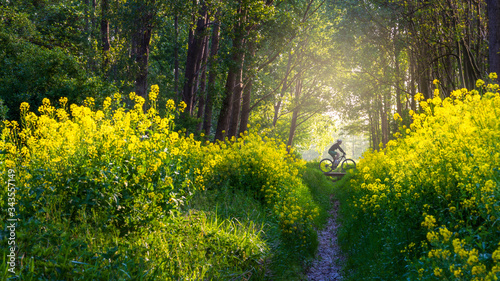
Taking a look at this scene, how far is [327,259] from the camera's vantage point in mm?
6441

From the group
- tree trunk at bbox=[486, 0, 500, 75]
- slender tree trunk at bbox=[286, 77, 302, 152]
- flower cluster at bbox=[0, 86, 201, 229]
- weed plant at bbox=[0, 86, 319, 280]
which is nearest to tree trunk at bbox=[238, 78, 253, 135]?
tree trunk at bbox=[486, 0, 500, 75]

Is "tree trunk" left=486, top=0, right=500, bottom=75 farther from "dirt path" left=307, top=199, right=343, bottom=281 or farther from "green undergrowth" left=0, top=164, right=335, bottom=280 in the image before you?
"green undergrowth" left=0, top=164, right=335, bottom=280

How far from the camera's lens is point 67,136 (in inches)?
176

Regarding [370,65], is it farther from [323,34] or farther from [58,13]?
[58,13]

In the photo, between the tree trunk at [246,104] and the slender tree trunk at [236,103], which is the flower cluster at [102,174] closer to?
the slender tree trunk at [236,103]

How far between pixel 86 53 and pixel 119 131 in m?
16.0

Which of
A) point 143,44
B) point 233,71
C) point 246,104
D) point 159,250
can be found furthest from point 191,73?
point 159,250

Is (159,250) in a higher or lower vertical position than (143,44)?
lower

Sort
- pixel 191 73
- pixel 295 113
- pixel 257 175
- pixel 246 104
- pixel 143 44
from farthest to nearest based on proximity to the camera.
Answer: pixel 295 113 → pixel 246 104 → pixel 191 73 → pixel 143 44 → pixel 257 175

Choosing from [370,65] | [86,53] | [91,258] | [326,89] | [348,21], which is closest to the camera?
[91,258]

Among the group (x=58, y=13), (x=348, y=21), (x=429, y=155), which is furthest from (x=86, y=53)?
(x=429, y=155)

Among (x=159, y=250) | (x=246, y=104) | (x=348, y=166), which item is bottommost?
(x=159, y=250)

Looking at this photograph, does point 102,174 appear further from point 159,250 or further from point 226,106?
point 226,106

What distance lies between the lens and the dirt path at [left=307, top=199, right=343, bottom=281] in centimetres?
562
